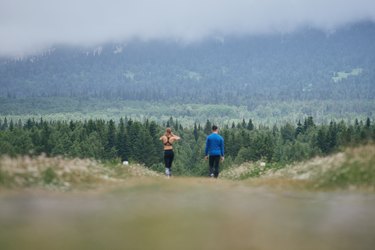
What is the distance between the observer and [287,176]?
83.5 feet

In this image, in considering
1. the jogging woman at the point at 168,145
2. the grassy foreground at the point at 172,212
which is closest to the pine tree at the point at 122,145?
the jogging woman at the point at 168,145

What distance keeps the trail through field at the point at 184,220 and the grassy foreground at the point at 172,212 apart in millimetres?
23

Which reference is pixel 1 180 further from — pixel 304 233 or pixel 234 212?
pixel 304 233

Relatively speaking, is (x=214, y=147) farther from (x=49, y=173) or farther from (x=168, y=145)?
(x=49, y=173)

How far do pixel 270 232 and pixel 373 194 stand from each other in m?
5.36

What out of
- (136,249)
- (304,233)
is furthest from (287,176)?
(136,249)

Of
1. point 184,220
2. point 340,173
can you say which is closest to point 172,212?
point 184,220

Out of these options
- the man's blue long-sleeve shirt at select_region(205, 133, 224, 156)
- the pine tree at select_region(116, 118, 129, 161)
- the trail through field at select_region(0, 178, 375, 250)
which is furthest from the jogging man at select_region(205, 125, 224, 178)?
the pine tree at select_region(116, 118, 129, 161)

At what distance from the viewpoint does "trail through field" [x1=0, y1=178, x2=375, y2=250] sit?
14.2m

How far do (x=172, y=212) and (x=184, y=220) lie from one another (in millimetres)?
910

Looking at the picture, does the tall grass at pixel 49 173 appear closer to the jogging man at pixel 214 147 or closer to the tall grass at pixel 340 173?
the tall grass at pixel 340 173

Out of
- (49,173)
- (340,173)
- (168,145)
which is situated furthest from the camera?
(168,145)

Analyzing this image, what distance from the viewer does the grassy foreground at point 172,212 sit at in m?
14.3

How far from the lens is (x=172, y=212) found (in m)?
17.2
